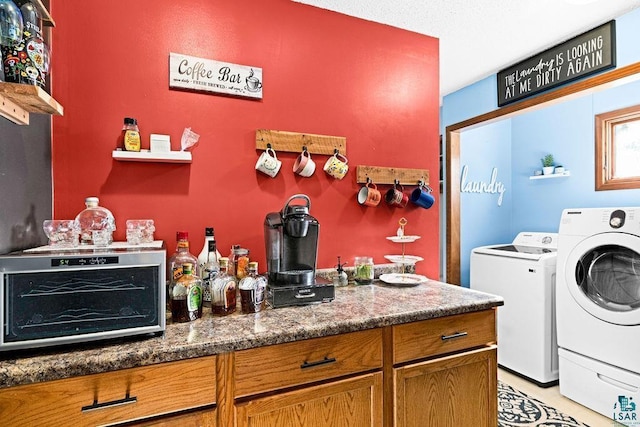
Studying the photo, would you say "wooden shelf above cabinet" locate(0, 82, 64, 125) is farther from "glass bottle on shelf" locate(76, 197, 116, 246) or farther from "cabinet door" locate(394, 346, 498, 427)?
"cabinet door" locate(394, 346, 498, 427)

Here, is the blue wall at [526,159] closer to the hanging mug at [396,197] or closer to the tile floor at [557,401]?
the tile floor at [557,401]

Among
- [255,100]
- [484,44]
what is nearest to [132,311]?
[255,100]

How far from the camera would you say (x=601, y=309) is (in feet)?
7.20

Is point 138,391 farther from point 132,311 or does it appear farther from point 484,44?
point 484,44

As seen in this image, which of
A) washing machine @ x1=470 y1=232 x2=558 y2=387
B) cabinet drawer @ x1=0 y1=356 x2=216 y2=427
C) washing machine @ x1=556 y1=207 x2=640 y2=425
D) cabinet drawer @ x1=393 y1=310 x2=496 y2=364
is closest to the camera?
cabinet drawer @ x1=0 y1=356 x2=216 y2=427

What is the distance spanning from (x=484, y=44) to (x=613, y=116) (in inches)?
55.1

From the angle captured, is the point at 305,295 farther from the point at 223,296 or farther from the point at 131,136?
the point at 131,136

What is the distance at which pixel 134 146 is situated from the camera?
4.83 feet

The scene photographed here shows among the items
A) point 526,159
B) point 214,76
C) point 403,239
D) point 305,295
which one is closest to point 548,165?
point 526,159

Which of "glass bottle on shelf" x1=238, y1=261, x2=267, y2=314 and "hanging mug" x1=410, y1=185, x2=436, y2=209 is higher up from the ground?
"hanging mug" x1=410, y1=185, x2=436, y2=209

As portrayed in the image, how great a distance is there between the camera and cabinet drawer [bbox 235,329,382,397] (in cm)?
109

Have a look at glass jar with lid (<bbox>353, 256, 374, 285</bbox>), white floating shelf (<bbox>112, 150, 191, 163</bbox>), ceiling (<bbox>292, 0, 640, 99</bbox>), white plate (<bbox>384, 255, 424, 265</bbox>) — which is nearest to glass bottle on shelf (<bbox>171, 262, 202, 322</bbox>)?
white floating shelf (<bbox>112, 150, 191, 163</bbox>)

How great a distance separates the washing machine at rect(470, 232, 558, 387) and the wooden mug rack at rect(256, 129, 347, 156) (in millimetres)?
1776

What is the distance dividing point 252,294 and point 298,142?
84 cm
